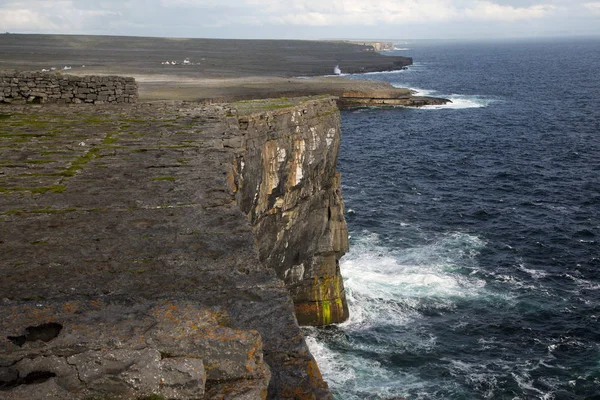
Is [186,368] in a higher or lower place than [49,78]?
lower

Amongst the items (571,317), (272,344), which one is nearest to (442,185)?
(571,317)

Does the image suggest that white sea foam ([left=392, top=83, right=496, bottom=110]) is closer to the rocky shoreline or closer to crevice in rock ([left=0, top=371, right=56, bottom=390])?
the rocky shoreline

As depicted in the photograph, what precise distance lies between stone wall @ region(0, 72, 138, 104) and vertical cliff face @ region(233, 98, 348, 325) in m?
4.89

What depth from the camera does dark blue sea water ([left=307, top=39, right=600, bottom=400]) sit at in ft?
79.0

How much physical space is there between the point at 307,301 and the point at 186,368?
81.1 feet

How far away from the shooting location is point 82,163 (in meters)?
11.4

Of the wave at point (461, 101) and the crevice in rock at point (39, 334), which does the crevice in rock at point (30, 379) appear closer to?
the crevice in rock at point (39, 334)

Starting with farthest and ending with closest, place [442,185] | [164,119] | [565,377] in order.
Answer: [442,185]
[565,377]
[164,119]

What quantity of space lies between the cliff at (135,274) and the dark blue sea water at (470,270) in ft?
48.2

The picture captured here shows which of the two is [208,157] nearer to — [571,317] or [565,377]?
[565,377]

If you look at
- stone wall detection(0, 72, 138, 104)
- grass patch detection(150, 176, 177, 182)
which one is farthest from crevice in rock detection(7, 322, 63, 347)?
stone wall detection(0, 72, 138, 104)

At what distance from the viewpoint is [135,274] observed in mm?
6586

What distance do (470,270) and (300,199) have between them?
40.3 feet

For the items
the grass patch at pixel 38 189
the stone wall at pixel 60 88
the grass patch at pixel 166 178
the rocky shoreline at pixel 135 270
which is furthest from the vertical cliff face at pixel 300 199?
the grass patch at pixel 38 189
